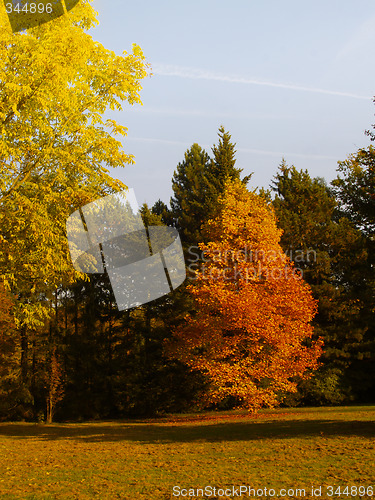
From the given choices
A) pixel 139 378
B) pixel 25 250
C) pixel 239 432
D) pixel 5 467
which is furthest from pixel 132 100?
pixel 139 378

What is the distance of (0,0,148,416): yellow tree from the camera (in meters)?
10.0

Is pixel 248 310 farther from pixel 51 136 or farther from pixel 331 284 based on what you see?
pixel 331 284

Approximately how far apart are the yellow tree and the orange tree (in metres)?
9.96

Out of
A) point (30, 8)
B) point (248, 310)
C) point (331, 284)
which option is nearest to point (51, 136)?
point (30, 8)

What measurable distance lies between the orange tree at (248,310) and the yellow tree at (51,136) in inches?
392

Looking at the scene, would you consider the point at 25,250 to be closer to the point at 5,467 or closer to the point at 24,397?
the point at 5,467

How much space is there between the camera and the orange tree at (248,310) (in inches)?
798

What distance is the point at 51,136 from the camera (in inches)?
416

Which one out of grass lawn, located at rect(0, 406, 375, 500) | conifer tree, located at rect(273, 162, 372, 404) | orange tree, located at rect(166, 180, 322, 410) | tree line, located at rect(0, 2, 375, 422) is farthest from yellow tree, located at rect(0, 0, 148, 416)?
conifer tree, located at rect(273, 162, 372, 404)

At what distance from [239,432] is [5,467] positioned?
830 centimetres

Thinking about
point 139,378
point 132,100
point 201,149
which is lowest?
point 139,378

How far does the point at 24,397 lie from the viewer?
3083 centimetres

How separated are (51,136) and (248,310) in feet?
38.1
